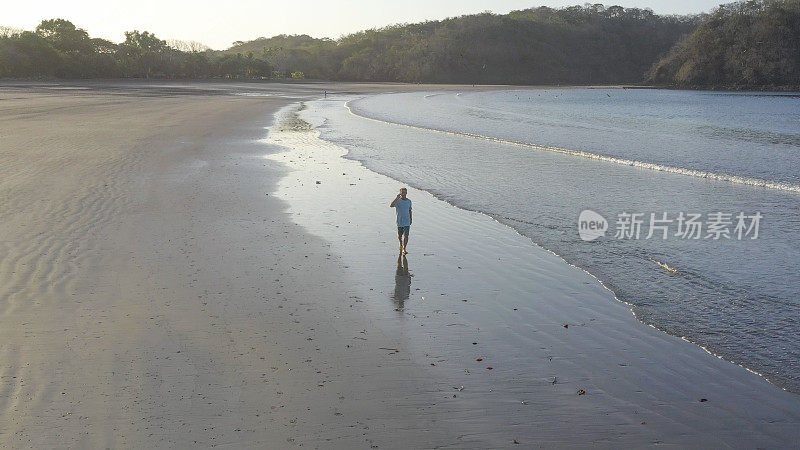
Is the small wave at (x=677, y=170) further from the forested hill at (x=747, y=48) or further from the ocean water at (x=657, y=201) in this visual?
the forested hill at (x=747, y=48)

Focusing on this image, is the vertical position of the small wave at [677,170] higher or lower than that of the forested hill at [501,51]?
lower

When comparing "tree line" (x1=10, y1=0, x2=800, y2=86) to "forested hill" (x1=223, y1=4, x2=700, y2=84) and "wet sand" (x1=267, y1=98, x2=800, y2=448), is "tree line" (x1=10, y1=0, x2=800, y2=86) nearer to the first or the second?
"forested hill" (x1=223, y1=4, x2=700, y2=84)

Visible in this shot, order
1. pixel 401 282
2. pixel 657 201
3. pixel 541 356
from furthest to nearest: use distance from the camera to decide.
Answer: pixel 657 201 → pixel 401 282 → pixel 541 356

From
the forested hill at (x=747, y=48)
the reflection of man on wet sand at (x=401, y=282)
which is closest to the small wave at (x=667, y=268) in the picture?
the reflection of man on wet sand at (x=401, y=282)

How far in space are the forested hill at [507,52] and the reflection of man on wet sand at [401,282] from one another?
146 meters

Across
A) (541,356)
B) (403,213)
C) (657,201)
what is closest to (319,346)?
(541,356)

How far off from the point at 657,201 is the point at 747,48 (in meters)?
112

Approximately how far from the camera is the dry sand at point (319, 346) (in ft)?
16.3

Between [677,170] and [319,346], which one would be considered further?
[677,170]

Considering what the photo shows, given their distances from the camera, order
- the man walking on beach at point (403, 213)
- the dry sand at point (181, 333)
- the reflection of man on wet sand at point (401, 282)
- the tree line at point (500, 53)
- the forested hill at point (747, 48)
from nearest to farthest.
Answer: the dry sand at point (181, 333) → the reflection of man on wet sand at point (401, 282) → the man walking on beach at point (403, 213) → the tree line at point (500, 53) → the forested hill at point (747, 48)

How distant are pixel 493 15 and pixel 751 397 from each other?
646 ft

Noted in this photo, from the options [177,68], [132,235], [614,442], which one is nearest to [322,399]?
[614,442]

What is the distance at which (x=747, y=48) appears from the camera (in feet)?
363

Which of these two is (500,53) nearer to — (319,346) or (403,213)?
(403,213)
